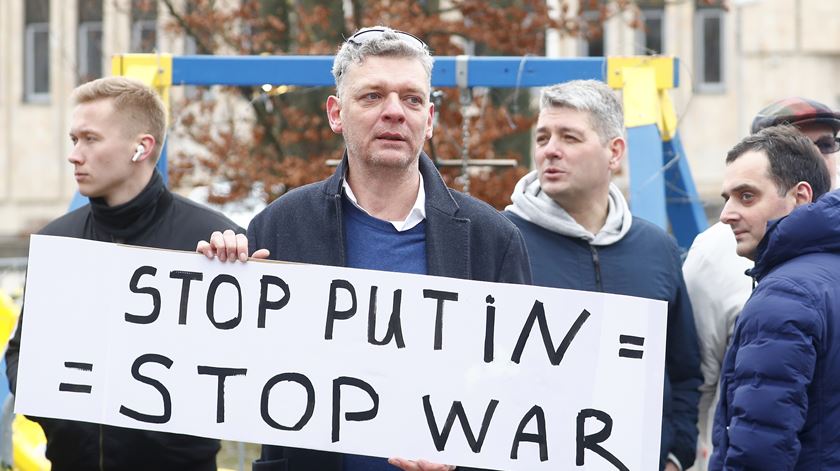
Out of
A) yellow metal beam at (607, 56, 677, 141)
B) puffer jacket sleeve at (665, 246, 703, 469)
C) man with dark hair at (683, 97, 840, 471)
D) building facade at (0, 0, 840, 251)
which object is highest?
building facade at (0, 0, 840, 251)

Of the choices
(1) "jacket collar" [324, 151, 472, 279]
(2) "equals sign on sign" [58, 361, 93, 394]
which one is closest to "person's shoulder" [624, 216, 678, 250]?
(1) "jacket collar" [324, 151, 472, 279]

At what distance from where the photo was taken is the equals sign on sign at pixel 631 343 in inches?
144

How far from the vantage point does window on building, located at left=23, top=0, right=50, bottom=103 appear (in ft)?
97.2

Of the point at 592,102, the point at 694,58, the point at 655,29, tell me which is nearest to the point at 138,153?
the point at 592,102

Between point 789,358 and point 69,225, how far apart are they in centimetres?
229

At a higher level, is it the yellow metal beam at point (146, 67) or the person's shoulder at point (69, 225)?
the yellow metal beam at point (146, 67)

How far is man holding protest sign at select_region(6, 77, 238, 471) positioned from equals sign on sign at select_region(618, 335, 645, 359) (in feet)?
4.65

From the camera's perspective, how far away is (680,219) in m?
6.59

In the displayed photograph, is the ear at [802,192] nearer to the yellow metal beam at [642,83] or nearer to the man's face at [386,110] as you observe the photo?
the man's face at [386,110]

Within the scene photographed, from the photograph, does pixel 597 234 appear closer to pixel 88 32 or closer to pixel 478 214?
pixel 478 214

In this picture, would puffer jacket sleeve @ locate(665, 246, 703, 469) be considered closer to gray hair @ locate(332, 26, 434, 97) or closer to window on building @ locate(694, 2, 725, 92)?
gray hair @ locate(332, 26, 434, 97)

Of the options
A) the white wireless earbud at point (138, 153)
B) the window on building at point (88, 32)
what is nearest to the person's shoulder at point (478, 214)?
the white wireless earbud at point (138, 153)

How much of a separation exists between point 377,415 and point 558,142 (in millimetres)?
1427

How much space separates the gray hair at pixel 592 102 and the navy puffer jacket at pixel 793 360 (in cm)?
104
